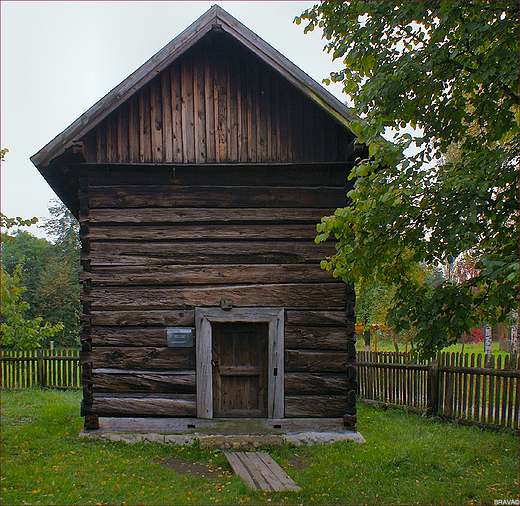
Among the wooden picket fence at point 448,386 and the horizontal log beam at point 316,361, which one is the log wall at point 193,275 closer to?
the horizontal log beam at point 316,361

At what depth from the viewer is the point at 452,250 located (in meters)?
5.00

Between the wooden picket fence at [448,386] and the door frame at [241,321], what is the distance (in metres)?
2.15

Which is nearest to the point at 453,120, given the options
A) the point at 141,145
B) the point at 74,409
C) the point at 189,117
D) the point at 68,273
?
the point at 189,117

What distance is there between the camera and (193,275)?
8594 mm

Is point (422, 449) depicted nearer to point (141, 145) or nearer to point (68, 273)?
point (141, 145)

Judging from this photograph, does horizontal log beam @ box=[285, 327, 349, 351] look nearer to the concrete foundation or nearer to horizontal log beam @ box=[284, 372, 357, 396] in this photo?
horizontal log beam @ box=[284, 372, 357, 396]

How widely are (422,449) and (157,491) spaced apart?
4045mm

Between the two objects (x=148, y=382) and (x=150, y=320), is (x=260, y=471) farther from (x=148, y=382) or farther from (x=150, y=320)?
(x=150, y=320)

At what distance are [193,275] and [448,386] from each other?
570cm

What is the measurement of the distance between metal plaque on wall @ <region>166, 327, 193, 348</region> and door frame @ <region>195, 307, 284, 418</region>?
5.3 inches

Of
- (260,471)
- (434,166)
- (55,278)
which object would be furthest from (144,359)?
(55,278)

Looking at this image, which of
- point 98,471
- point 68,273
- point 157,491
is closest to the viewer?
point 157,491

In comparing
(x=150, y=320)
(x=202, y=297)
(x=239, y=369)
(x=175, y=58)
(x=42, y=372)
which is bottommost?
(x=42, y=372)

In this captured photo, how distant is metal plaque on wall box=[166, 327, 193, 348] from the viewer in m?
8.48
